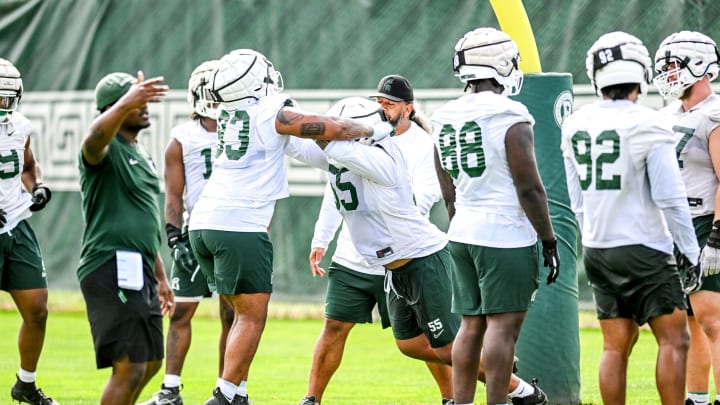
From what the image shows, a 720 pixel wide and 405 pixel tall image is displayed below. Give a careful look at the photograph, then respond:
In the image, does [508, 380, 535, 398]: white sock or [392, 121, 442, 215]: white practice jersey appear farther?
[392, 121, 442, 215]: white practice jersey

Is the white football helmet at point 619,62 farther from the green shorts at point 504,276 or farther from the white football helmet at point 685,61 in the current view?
the white football helmet at point 685,61

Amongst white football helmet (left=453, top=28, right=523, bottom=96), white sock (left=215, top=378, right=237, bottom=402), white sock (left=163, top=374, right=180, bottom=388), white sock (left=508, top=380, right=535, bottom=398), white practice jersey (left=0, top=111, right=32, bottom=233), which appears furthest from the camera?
white practice jersey (left=0, top=111, right=32, bottom=233)

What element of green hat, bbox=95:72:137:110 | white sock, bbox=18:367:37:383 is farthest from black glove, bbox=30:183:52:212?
green hat, bbox=95:72:137:110

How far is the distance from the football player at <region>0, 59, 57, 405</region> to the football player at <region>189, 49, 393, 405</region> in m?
1.67

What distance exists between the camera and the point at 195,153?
8664 millimetres

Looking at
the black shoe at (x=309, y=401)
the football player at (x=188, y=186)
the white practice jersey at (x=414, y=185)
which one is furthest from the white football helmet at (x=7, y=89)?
the black shoe at (x=309, y=401)

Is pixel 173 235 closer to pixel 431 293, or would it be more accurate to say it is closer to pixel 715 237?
pixel 431 293

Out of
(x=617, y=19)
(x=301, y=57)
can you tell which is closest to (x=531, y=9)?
(x=617, y=19)

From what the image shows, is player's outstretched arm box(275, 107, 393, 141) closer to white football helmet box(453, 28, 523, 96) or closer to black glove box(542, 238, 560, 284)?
white football helmet box(453, 28, 523, 96)

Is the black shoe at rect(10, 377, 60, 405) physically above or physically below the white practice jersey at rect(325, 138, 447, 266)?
below

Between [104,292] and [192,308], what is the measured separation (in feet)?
8.64

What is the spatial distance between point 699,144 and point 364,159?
80.2 inches

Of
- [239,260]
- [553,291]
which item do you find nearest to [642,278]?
[553,291]

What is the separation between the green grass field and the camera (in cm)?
884
